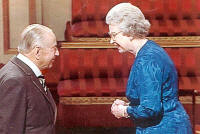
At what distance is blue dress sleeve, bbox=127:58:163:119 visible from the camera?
140 cm

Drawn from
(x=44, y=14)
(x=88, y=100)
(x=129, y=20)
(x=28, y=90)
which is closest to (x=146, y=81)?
(x=129, y=20)

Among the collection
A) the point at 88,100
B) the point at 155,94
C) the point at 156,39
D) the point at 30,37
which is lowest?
the point at 88,100

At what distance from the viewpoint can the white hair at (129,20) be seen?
148 centimetres

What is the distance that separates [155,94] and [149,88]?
27 mm

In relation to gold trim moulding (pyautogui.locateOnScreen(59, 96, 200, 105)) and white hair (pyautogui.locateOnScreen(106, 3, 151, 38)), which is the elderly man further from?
gold trim moulding (pyautogui.locateOnScreen(59, 96, 200, 105))

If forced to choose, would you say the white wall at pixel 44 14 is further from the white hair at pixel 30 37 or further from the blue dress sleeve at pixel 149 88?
the blue dress sleeve at pixel 149 88

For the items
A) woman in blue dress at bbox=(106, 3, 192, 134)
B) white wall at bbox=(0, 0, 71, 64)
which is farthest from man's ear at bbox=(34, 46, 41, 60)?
white wall at bbox=(0, 0, 71, 64)

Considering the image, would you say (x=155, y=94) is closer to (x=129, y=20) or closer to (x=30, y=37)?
(x=129, y=20)

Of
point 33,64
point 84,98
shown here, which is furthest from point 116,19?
point 84,98

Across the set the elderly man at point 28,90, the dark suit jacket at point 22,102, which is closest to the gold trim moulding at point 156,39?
the elderly man at point 28,90

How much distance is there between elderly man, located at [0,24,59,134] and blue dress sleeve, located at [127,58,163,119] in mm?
323

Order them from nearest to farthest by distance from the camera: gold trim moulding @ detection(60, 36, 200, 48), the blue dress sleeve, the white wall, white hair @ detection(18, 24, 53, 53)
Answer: the blue dress sleeve < white hair @ detection(18, 24, 53, 53) < gold trim moulding @ detection(60, 36, 200, 48) < the white wall

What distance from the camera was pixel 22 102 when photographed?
1.43 metres

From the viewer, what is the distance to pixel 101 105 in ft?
8.68
